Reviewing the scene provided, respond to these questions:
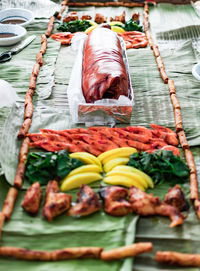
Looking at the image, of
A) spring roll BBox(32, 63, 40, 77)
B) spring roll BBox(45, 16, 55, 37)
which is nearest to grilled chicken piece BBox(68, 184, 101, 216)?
spring roll BBox(32, 63, 40, 77)

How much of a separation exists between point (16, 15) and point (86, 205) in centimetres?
449

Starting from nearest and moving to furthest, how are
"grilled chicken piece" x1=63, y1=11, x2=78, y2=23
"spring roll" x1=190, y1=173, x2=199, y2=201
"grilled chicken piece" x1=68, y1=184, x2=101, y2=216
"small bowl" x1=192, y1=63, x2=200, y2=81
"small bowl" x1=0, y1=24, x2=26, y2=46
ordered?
"grilled chicken piece" x1=68, y1=184, x2=101, y2=216
"spring roll" x1=190, y1=173, x2=199, y2=201
"small bowl" x1=192, y1=63, x2=200, y2=81
"small bowl" x1=0, y1=24, x2=26, y2=46
"grilled chicken piece" x1=63, y1=11, x2=78, y2=23

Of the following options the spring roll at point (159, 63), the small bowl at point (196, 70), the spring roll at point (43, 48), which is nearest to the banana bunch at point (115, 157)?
the small bowl at point (196, 70)

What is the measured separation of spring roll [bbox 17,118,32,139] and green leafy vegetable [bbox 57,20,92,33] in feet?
9.08

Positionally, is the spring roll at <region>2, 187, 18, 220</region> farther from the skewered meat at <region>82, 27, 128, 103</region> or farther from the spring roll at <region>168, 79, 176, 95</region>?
the spring roll at <region>168, 79, 176, 95</region>

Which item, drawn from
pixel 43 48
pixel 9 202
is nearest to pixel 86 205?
pixel 9 202

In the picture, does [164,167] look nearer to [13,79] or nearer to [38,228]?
[38,228]

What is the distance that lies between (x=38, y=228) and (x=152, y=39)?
4158mm

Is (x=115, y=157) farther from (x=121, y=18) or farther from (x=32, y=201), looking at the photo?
(x=121, y=18)

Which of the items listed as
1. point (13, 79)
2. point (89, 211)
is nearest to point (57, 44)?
point (13, 79)

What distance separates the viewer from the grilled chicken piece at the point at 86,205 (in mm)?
2361

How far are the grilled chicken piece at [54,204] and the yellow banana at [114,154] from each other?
582 millimetres

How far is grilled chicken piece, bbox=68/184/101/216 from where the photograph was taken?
236cm

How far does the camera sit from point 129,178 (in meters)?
2.66
